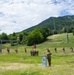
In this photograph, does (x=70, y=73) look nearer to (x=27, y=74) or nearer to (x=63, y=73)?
(x=63, y=73)

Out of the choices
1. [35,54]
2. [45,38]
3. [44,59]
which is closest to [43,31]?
[45,38]

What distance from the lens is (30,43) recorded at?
170 metres

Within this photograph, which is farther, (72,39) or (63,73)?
(72,39)

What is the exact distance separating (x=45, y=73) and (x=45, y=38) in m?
157

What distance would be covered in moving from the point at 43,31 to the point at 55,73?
164 metres

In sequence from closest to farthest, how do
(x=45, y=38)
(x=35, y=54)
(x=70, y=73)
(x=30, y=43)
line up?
(x=70, y=73) < (x=35, y=54) < (x=30, y=43) < (x=45, y=38)

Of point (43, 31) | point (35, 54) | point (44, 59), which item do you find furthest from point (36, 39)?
point (44, 59)

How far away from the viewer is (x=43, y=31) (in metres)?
192

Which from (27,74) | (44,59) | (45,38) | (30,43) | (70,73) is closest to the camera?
(27,74)

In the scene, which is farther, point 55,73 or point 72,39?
point 72,39

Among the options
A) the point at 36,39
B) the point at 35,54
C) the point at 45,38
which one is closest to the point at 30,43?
the point at 36,39

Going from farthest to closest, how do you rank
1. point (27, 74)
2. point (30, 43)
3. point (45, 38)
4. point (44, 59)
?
point (45, 38) < point (30, 43) < point (44, 59) < point (27, 74)

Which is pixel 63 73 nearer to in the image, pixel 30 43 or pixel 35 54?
pixel 35 54

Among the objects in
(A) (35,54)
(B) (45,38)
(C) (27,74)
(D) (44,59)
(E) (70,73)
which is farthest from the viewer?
(B) (45,38)
